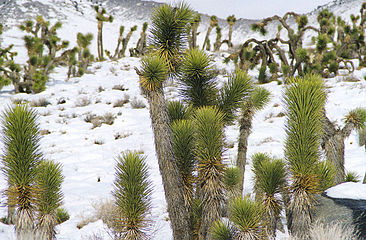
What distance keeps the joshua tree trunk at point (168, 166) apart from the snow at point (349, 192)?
1765mm

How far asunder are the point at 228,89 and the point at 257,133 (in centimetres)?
643

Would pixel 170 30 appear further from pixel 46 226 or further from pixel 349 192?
pixel 349 192

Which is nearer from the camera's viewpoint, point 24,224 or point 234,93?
point 24,224

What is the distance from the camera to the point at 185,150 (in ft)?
11.4

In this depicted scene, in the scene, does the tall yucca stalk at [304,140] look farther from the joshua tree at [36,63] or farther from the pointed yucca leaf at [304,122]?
the joshua tree at [36,63]

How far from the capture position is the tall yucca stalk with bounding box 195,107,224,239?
119 inches

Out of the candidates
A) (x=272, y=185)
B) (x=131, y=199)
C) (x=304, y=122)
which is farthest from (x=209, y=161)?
(x=304, y=122)

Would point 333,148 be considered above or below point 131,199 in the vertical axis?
above

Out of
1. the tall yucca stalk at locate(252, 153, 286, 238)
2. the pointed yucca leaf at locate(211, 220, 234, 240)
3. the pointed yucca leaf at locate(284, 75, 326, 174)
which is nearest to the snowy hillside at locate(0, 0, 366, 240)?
the pointed yucca leaf at locate(284, 75, 326, 174)

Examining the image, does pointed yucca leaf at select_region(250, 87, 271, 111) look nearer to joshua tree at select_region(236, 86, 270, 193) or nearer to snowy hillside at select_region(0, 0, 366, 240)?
joshua tree at select_region(236, 86, 270, 193)

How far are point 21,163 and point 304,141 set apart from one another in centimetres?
274

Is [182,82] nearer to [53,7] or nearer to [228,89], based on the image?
[228,89]

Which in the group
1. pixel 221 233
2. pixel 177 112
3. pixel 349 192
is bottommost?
pixel 221 233

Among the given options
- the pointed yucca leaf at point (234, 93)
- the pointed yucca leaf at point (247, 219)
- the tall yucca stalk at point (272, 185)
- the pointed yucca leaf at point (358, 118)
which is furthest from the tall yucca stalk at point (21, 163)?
the pointed yucca leaf at point (358, 118)
